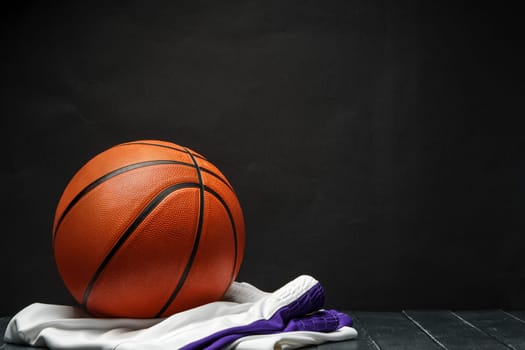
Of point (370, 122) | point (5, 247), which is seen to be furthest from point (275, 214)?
point (5, 247)

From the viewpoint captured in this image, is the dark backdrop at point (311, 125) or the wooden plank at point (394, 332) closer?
the wooden plank at point (394, 332)

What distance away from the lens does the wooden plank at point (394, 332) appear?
2146mm

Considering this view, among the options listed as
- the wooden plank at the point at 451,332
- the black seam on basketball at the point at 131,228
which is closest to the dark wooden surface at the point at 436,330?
the wooden plank at the point at 451,332

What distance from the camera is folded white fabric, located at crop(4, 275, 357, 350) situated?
1978 millimetres

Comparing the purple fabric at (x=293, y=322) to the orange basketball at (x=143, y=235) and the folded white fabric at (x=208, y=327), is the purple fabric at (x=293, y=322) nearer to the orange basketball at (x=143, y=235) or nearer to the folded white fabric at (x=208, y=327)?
the folded white fabric at (x=208, y=327)

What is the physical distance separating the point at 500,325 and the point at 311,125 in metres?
1.27

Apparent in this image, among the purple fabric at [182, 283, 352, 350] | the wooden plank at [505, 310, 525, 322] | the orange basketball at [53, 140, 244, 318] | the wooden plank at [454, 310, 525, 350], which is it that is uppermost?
the orange basketball at [53, 140, 244, 318]

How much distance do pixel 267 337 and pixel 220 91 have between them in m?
1.42

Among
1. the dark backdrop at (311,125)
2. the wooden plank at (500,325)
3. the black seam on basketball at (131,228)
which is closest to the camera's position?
the black seam on basketball at (131,228)

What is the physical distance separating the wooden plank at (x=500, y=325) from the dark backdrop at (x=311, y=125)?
0.15 meters

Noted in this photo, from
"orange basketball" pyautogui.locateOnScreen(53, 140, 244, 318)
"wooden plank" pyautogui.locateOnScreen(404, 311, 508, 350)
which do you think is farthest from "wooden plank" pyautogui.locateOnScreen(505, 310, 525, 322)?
"orange basketball" pyautogui.locateOnScreen(53, 140, 244, 318)

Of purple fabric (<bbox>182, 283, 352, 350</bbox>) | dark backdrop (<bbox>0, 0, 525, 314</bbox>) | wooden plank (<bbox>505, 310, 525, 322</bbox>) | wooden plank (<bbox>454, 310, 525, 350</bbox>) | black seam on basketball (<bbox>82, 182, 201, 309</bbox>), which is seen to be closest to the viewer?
purple fabric (<bbox>182, 283, 352, 350</bbox>)

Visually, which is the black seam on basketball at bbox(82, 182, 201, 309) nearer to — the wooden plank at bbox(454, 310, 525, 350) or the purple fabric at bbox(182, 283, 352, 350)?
the purple fabric at bbox(182, 283, 352, 350)

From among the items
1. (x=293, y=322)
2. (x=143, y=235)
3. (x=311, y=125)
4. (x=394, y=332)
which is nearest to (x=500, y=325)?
(x=394, y=332)
